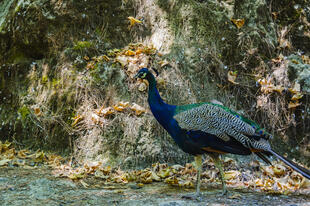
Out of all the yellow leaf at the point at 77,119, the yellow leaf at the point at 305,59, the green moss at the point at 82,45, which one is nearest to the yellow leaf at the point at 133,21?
the green moss at the point at 82,45

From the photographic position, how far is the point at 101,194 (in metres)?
3.52

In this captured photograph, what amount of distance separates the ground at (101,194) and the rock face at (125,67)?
792mm

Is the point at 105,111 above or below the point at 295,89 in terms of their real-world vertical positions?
below

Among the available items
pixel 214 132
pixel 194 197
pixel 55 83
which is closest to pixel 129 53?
pixel 55 83

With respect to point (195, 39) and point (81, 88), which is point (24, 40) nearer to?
point (81, 88)

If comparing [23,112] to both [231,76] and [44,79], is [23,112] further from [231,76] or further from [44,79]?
[231,76]

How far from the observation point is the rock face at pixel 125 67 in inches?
188

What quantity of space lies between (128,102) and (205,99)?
126 centimetres

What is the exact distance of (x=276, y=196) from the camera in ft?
11.9

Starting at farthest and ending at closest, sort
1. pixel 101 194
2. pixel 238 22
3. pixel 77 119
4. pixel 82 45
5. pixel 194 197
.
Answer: pixel 238 22, pixel 82 45, pixel 77 119, pixel 101 194, pixel 194 197

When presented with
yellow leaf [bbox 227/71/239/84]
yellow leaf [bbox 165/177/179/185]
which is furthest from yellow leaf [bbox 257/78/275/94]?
yellow leaf [bbox 165/177/179/185]

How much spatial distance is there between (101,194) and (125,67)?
7.58 ft

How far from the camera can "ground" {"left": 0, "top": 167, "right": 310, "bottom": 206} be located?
3.25 m

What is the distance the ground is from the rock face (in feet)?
2.60
